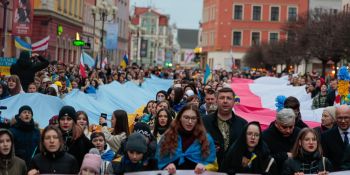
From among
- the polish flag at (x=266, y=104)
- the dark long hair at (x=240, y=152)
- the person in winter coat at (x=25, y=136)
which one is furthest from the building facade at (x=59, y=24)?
the dark long hair at (x=240, y=152)

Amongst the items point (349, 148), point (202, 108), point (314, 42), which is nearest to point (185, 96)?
point (202, 108)

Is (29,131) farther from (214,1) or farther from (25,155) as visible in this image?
(214,1)

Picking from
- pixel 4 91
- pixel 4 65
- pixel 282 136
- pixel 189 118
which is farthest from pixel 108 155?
pixel 4 65

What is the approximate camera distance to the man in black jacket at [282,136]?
9.50 m

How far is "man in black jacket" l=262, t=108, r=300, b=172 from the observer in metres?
9.50

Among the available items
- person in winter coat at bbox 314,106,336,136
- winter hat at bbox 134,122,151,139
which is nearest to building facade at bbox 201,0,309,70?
person in winter coat at bbox 314,106,336,136

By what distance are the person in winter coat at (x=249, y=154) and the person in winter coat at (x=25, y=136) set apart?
109 inches

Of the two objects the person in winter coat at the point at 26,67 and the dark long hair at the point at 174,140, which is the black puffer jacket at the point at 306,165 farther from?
the person in winter coat at the point at 26,67

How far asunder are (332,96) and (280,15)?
8564 centimetres

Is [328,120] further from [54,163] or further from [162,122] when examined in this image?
[54,163]

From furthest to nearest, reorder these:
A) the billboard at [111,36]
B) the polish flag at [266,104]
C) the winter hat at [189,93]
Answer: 1. the billboard at [111,36]
2. the winter hat at [189,93]
3. the polish flag at [266,104]

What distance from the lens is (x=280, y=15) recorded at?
104 m

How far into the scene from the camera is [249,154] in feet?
28.6

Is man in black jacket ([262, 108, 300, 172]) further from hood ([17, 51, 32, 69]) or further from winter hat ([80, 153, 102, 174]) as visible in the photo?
hood ([17, 51, 32, 69])
